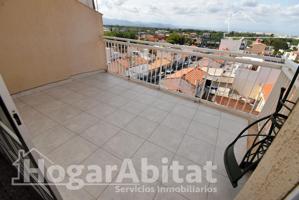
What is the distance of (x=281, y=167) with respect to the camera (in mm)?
612

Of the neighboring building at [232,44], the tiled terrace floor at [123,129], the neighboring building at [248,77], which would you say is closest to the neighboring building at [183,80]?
the tiled terrace floor at [123,129]

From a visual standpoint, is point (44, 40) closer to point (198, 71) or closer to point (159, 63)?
point (159, 63)

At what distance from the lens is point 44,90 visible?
2787 mm

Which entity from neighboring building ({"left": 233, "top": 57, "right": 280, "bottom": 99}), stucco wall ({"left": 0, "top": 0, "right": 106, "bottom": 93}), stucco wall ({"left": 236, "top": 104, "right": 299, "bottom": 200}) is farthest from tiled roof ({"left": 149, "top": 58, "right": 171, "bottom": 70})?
stucco wall ({"left": 236, "top": 104, "right": 299, "bottom": 200})

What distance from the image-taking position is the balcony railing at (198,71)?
232cm

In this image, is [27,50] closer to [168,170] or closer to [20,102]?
[20,102]

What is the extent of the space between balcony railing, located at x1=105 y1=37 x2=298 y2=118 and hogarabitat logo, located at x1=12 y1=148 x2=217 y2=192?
1359 millimetres

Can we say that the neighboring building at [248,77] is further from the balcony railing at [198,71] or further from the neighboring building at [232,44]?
the neighboring building at [232,44]

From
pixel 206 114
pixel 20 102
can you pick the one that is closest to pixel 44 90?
pixel 20 102

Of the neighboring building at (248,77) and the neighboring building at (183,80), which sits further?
the neighboring building at (183,80)

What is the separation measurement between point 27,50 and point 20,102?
0.87 m

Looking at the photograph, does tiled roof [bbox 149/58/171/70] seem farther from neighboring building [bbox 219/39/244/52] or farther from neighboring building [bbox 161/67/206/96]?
neighboring building [bbox 219/39/244/52]

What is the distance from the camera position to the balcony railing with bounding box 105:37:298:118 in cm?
232

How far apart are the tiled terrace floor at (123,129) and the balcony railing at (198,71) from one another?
0.37 meters
